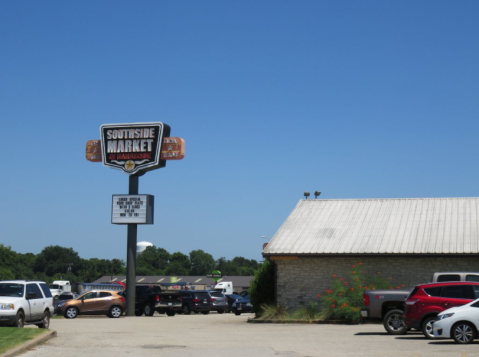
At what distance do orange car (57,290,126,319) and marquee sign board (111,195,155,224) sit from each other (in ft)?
15.6

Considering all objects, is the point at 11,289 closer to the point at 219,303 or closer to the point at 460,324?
the point at 460,324

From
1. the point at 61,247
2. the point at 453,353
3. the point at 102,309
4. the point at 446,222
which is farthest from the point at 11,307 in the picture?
the point at 61,247

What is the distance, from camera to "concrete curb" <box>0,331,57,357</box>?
14.8 m

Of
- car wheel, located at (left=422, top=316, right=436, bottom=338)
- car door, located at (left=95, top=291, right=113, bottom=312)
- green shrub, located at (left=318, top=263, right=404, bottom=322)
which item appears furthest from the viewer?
car door, located at (left=95, top=291, right=113, bottom=312)

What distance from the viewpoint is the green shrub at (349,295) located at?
90.7 ft

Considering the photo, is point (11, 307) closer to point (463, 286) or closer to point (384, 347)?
point (384, 347)

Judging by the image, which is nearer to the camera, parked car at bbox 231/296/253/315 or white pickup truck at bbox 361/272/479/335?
white pickup truck at bbox 361/272/479/335

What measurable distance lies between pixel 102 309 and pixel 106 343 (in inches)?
762

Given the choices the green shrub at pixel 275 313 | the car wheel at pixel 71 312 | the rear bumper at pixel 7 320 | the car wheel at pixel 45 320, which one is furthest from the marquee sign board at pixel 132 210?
the rear bumper at pixel 7 320

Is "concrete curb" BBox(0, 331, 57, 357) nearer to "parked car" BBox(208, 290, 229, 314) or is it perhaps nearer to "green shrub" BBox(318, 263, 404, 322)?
"green shrub" BBox(318, 263, 404, 322)

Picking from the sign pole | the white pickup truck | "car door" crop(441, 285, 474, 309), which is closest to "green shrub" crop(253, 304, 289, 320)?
the white pickup truck

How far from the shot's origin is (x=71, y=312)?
36875 millimetres

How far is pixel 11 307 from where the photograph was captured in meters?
21.7

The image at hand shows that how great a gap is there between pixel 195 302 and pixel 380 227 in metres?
18.4
